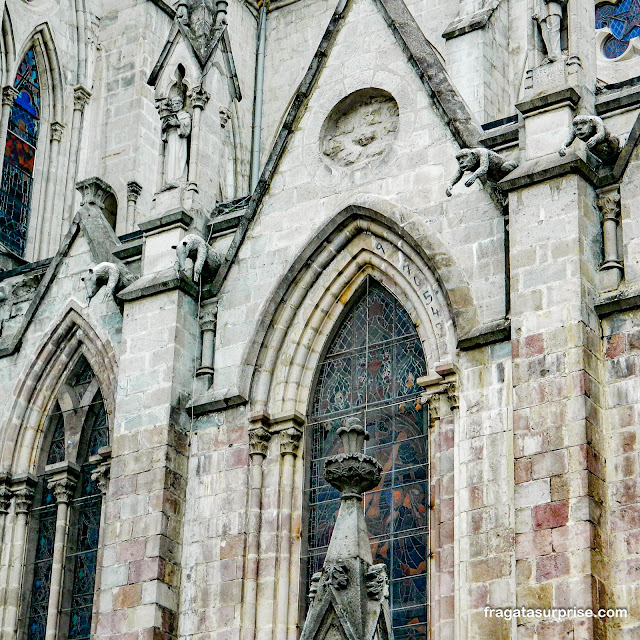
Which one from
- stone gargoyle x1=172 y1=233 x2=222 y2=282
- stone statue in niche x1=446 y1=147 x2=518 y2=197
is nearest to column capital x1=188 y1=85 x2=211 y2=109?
stone gargoyle x1=172 y1=233 x2=222 y2=282

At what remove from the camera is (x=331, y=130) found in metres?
22.0

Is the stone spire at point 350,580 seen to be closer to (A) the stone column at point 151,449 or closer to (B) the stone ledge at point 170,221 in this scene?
(A) the stone column at point 151,449

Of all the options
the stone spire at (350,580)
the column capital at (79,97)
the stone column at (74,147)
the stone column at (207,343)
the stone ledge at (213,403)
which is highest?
the column capital at (79,97)

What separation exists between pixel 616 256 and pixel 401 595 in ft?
14.0

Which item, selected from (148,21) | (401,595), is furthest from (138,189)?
(401,595)

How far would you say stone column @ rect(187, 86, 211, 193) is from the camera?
2252 cm

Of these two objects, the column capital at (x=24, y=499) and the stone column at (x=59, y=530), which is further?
the column capital at (x=24, y=499)

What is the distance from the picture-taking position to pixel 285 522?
20.2m

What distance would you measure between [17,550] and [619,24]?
Result: 38.6 feet

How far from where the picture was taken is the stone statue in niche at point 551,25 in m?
19.8

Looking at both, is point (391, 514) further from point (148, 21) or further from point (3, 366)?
point (148, 21)

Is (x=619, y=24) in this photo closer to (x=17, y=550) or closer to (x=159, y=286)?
(x=159, y=286)

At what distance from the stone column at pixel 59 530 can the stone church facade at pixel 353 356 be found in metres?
0.03

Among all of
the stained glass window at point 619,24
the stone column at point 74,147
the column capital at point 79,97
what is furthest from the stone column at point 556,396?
the column capital at point 79,97
